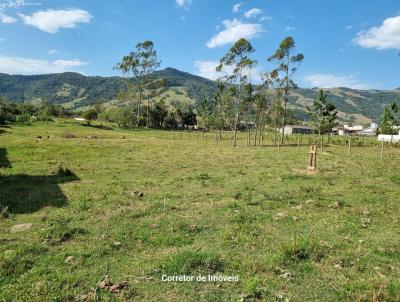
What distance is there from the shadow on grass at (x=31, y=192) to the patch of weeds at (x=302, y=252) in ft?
25.4

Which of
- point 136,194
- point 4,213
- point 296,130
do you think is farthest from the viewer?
point 296,130

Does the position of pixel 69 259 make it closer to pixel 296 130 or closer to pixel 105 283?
pixel 105 283

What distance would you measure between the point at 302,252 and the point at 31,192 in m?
10.6

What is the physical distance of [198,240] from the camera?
333 inches

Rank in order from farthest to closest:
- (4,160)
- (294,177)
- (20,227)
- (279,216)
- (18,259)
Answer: (4,160), (294,177), (279,216), (20,227), (18,259)

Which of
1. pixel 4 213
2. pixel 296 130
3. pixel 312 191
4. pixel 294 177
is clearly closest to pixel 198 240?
pixel 4 213

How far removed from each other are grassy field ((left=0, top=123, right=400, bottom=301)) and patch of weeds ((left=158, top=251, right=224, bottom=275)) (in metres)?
0.02

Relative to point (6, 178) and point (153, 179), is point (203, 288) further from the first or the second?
point (6, 178)

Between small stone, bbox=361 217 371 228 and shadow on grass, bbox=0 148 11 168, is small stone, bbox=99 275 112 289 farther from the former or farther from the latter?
shadow on grass, bbox=0 148 11 168

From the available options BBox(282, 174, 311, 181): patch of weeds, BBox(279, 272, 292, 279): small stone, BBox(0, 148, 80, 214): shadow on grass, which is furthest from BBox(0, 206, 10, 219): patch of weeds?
BBox(282, 174, 311, 181): patch of weeds

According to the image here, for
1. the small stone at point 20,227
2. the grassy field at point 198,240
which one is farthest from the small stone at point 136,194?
the small stone at point 20,227

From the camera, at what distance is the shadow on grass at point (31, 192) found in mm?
11352

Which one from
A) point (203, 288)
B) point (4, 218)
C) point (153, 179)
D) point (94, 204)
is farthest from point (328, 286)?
point (153, 179)

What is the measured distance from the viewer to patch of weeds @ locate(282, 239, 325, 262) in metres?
7.36
